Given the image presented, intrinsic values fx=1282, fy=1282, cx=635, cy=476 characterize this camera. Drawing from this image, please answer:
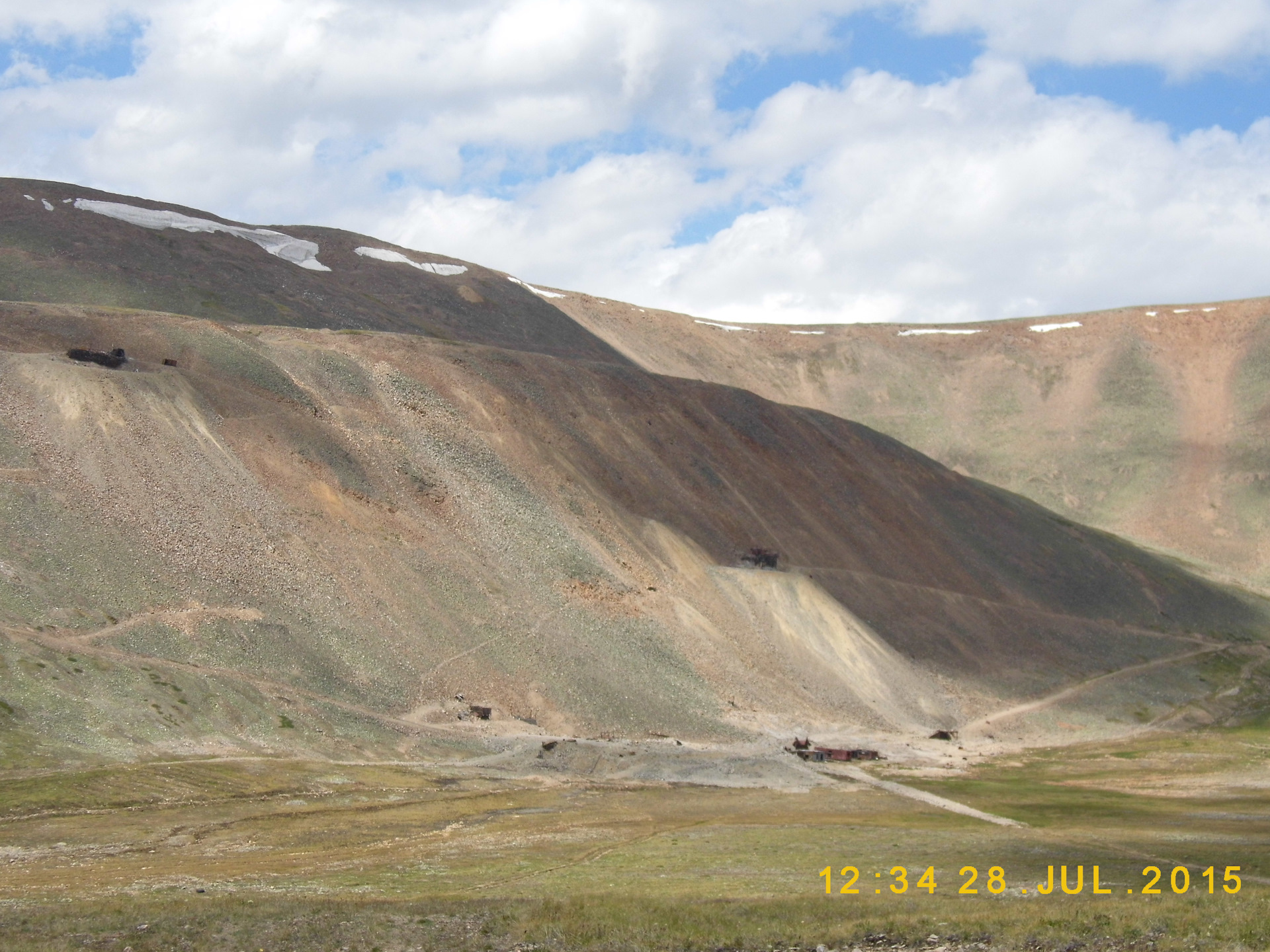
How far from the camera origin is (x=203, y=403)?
61.6 m

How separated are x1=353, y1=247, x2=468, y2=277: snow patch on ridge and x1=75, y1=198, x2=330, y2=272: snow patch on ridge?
209 inches

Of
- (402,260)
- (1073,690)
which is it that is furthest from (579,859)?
(402,260)

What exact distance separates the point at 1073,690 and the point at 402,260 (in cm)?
7815

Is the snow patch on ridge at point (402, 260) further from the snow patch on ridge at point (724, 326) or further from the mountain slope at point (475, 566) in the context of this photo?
the mountain slope at point (475, 566)

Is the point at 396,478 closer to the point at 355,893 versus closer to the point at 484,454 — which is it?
the point at 484,454

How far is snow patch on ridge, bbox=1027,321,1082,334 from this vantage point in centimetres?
15562

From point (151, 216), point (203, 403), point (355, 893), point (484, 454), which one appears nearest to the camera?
point (355, 893)

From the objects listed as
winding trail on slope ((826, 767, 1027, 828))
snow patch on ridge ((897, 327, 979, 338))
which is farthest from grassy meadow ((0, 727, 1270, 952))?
snow patch on ridge ((897, 327, 979, 338))

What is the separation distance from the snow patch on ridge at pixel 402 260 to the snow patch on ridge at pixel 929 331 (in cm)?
5690

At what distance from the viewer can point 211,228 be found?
112 meters

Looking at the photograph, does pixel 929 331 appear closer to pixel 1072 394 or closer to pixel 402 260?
pixel 1072 394

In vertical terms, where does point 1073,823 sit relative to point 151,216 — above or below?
below

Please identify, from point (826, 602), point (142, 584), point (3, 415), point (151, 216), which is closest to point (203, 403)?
point (3, 415)

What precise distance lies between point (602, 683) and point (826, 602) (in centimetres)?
1966
